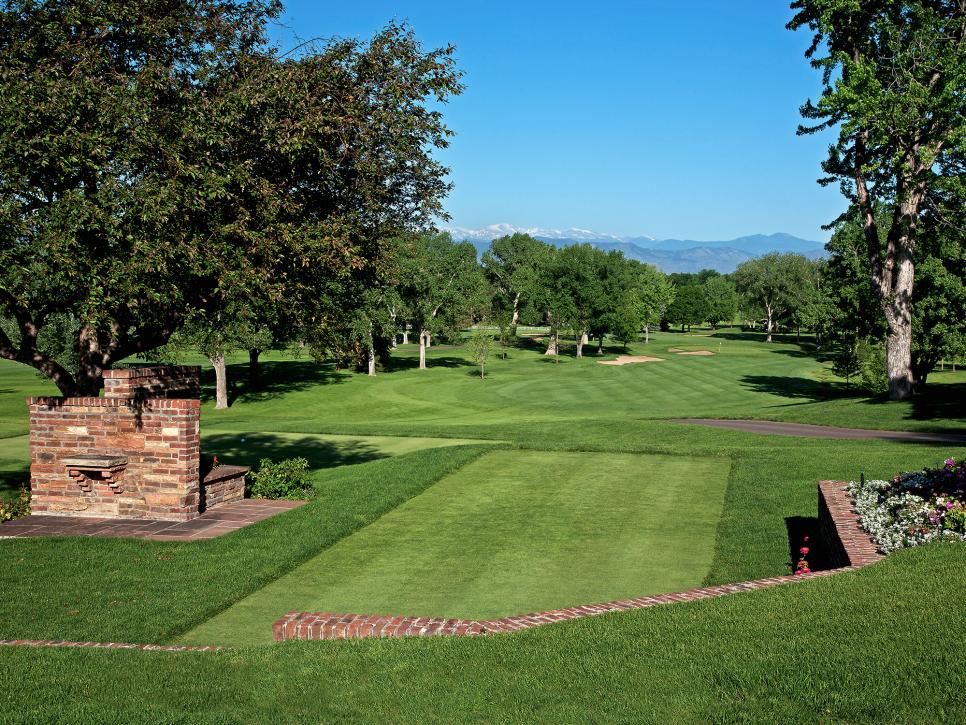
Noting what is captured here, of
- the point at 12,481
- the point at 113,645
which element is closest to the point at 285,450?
the point at 12,481

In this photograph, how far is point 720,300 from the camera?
536 ft

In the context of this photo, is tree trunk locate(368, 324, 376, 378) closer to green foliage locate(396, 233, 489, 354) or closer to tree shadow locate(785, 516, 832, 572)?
green foliage locate(396, 233, 489, 354)

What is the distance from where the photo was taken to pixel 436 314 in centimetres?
7144

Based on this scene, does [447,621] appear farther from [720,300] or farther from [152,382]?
[720,300]

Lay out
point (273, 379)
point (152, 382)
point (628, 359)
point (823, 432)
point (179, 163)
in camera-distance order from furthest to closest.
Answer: point (628, 359) → point (273, 379) → point (823, 432) → point (152, 382) → point (179, 163)

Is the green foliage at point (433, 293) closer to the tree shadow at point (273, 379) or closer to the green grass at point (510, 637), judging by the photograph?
the tree shadow at point (273, 379)

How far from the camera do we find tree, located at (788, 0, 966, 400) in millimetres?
29547

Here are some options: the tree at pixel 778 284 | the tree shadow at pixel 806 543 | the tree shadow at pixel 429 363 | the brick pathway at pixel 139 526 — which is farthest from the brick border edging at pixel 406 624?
the tree at pixel 778 284

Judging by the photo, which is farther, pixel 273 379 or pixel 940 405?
pixel 273 379

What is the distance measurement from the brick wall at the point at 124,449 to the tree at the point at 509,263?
361 ft

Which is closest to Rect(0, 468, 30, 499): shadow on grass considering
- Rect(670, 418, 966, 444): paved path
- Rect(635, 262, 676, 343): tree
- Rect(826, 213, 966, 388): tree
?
Rect(670, 418, 966, 444): paved path

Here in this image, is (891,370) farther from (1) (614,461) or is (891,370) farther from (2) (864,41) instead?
(1) (614,461)

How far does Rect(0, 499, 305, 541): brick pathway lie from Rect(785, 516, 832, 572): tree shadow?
9275mm

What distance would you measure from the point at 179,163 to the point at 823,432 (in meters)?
23.9
